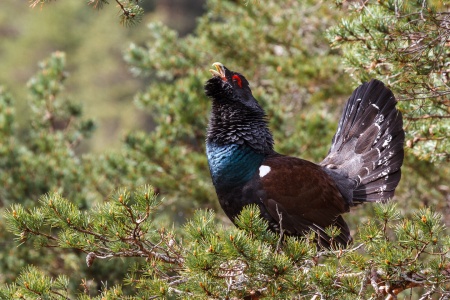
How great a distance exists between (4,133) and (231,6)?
3.16 meters

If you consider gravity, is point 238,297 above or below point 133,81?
below

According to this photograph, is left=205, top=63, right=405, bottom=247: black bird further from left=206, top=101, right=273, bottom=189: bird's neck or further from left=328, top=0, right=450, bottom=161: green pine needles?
left=328, top=0, right=450, bottom=161: green pine needles

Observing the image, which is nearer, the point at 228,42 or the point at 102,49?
the point at 228,42

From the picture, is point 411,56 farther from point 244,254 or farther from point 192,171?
point 192,171

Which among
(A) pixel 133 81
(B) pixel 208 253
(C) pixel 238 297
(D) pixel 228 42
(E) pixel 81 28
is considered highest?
(E) pixel 81 28

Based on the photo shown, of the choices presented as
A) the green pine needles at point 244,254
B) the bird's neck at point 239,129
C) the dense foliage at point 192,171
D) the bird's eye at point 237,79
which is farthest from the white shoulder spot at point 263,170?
the green pine needles at point 244,254

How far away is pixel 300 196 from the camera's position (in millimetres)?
4137

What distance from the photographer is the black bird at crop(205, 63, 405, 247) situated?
155 inches

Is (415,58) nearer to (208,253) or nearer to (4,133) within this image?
(208,253)

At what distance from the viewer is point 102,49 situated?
2738 cm

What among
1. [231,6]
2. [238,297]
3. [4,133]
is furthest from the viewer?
[231,6]

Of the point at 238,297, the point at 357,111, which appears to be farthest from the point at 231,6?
the point at 238,297

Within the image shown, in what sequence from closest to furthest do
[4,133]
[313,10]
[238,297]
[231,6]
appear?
[238,297] → [4,133] → [313,10] → [231,6]

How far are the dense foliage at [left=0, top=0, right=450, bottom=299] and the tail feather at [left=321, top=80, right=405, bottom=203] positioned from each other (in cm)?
17
